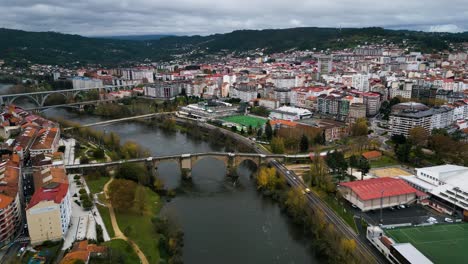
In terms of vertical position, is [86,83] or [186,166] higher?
[86,83]

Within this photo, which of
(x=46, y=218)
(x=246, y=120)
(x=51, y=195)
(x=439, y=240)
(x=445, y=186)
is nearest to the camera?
(x=46, y=218)

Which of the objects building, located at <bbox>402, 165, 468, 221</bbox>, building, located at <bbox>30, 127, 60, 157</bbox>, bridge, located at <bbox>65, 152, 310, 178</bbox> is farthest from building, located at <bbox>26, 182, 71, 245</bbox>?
building, located at <bbox>402, 165, 468, 221</bbox>

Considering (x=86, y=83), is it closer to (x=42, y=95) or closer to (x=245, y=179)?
(x=42, y=95)

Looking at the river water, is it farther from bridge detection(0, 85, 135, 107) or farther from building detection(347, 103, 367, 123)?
bridge detection(0, 85, 135, 107)

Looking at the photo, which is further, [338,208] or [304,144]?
[304,144]

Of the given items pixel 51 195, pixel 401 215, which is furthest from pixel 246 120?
pixel 51 195
